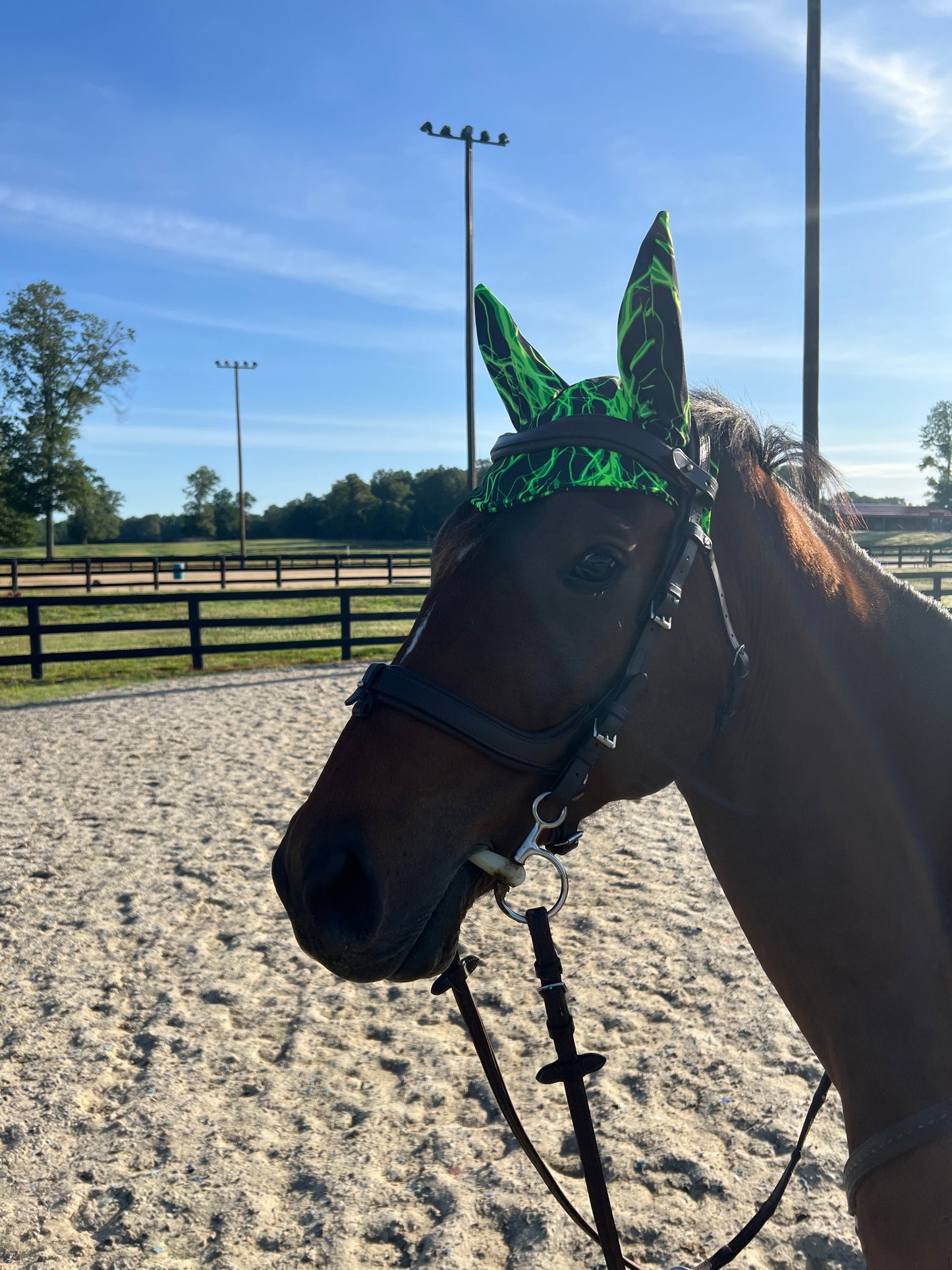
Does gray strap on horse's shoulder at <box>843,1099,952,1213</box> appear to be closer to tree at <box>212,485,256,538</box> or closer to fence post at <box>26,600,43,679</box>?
fence post at <box>26,600,43,679</box>

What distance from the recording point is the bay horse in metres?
1.36

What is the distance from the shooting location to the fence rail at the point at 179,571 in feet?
85.9

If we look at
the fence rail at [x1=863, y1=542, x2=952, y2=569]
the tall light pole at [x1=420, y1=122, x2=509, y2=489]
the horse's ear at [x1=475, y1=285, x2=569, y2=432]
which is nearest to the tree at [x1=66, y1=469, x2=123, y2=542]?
the tall light pole at [x1=420, y1=122, x2=509, y2=489]

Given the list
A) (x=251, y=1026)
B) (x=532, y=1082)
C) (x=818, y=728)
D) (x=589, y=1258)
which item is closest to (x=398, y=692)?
(x=818, y=728)

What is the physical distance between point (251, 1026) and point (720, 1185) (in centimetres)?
218

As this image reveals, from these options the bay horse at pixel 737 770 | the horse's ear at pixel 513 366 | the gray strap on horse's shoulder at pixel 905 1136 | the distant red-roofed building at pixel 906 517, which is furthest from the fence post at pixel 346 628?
the distant red-roofed building at pixel 906 517

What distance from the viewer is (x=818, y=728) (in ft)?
5.15

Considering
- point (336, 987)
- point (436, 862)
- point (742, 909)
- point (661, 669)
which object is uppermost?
point (661, 669)

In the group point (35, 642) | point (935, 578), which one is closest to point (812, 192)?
point (935, 578)

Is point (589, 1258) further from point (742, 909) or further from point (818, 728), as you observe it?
point (818, 728)

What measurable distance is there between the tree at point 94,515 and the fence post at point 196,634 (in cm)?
2918

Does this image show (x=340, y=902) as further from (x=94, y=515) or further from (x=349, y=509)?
(x=349, y=509)

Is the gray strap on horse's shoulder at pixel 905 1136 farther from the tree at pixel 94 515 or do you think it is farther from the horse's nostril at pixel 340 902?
the tree at pixel 94 515

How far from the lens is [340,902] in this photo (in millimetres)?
1366
